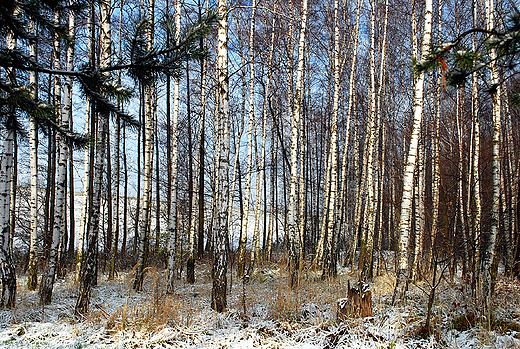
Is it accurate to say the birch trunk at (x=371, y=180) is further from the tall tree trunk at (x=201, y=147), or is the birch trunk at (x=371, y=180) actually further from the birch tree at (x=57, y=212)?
A: the birch tree at (x=57, y=212)

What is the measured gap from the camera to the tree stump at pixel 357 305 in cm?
403

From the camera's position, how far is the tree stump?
13.2ft

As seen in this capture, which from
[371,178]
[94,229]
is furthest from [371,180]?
[94,229]

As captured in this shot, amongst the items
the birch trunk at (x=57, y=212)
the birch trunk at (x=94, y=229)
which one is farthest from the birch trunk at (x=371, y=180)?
the birch trunk at (x=57, y=212)

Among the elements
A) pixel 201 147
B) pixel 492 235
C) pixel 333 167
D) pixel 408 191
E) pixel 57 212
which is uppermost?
pixel 201 147

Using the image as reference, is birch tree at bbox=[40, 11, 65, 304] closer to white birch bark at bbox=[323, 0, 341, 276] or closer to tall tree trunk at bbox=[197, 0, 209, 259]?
tall tree trunk at bbox=[197, 0, 209, 259]

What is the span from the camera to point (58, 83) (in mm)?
6391

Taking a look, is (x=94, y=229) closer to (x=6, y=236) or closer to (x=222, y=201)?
(x=6, y=236)

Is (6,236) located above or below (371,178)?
below

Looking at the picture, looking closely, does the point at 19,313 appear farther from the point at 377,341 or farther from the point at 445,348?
the point at 445,348

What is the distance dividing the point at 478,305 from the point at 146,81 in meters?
5.15

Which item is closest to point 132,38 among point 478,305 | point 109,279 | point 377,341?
point 377,341

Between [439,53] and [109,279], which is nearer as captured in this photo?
[439,53]

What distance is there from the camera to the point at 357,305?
4043 mm
